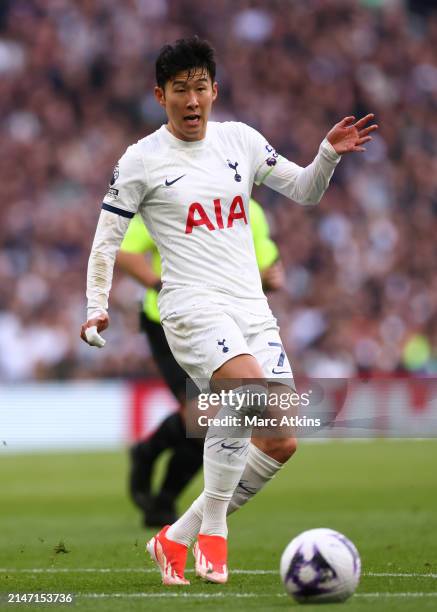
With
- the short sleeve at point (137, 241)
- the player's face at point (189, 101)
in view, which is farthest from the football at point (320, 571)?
the short sleeve at point (137, 241)

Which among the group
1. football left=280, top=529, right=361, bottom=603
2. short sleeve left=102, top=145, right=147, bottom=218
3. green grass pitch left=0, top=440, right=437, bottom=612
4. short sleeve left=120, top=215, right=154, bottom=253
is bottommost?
green grass pitch left=0, top=440, right=437, bottom=612

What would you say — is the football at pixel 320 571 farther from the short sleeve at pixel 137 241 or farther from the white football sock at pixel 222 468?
the short sleeve at pixel 137 241

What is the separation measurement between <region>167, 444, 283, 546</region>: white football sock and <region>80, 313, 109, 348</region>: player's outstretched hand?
2.77 feet

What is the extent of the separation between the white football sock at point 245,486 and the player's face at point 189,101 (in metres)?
1.43

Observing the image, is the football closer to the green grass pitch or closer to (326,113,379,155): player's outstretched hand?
the green grass pitch

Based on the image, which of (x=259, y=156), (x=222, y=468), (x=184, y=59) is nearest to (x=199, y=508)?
(x=222, y=468)

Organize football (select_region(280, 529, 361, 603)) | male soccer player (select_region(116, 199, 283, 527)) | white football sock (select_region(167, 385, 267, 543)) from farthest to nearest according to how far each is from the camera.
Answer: male soccer player (select_region(116, 199, 283, 527)) → white football sock (select_region(167, 385, 267, 543)) → football (select_region(280, 529, 361, 603))

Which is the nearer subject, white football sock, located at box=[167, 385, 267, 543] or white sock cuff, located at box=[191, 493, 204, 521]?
white football sock, located at box=[167, 385, 267, 543]

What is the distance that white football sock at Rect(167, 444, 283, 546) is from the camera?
18.5ft

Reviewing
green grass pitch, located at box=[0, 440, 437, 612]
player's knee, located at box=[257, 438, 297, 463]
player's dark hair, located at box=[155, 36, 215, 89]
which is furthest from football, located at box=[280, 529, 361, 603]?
player's dark hair, located at box=[155, 36, 215, 89]

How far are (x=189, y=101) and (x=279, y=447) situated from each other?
5.12 ft

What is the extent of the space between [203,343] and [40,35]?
53.4ft

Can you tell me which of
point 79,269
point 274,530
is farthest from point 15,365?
point 274,530

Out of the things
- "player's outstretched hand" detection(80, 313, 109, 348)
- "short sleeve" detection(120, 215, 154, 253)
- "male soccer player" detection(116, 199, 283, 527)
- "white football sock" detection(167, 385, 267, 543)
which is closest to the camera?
"player's outstretched hand" detection(80, 313, 109, 348)
